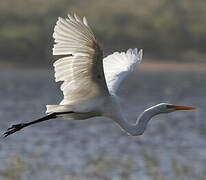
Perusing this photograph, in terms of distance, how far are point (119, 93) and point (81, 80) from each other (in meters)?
21.5

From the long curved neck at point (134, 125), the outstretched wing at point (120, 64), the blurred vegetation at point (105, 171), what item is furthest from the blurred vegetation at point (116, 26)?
the long curved neck at point (134, 125)

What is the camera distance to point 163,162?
1303 centimetres

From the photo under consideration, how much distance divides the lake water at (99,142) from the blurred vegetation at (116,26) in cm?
911

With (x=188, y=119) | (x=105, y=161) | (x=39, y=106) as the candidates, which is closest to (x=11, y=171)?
(x=105, y=161)

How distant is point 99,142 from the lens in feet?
51.1

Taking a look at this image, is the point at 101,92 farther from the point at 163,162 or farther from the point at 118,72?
the point at 163,162

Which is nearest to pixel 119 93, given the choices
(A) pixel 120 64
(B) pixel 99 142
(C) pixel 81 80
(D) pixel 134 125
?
(B) pixel 99 142

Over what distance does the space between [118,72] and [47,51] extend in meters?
28.4

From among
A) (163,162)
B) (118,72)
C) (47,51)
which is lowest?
(163,162)

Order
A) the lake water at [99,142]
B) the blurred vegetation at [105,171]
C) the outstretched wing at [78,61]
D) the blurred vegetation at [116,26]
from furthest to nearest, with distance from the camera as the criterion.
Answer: the blurred vegetation at [116,26] < the lake water at [99,142] < the blurred vegetation at [105,171] < the outstretched wing at [78,61]

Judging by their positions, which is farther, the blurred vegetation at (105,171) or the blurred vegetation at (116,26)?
the blurred vegetation at (116,26)

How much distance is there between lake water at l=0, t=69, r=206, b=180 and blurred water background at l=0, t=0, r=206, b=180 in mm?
24

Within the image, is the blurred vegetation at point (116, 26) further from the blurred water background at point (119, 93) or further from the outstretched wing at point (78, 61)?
the outstretched wing at point (78, 61)

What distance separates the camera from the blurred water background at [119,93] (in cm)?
1210
